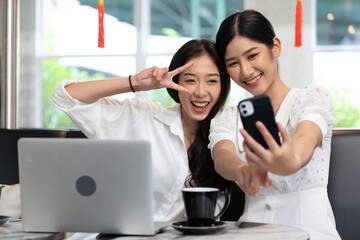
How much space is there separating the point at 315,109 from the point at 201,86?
0.48 metres

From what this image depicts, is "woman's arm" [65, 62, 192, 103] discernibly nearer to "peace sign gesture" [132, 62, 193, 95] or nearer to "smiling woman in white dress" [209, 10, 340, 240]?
"peace sign gesture" [132, 62, 193, 95]

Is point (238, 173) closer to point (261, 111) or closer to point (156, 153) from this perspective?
point (261, 111)

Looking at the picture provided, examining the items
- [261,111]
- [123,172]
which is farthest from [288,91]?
[123,172]

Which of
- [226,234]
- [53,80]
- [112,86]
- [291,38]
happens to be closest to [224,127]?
[112,86]

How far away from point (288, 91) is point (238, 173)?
0.53 m

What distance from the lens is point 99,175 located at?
40.4 inches

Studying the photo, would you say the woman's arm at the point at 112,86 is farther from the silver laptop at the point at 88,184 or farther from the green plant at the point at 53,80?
the green plant at the point at 53,80

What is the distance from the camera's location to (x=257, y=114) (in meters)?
1.00

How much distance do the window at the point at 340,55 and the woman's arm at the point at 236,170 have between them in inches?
150

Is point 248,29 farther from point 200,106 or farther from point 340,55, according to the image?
point 340,55

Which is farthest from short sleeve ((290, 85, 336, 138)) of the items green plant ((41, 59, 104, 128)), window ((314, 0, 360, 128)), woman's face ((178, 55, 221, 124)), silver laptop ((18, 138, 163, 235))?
green plant ((41, 59, 104, 128))

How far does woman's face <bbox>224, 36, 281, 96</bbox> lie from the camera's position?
5.37ft

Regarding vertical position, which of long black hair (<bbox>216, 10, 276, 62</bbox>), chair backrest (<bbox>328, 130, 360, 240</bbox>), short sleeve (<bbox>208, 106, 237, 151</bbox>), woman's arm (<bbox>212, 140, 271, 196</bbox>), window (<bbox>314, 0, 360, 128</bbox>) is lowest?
chair backrest (<bbox>328, 130, 360, 240</bbox>)

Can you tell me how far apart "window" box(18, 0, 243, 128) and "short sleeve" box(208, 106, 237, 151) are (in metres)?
3.70
